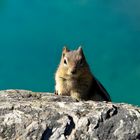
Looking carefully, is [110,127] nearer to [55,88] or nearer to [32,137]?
[32,137]

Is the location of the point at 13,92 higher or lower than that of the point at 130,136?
higher

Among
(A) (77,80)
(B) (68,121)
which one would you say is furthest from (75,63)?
(B) (68,121)

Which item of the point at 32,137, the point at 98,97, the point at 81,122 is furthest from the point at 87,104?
the point at 98,97

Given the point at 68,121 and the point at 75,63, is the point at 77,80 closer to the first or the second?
the point at 75,63

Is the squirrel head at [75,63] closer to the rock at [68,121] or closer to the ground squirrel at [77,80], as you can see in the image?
the ground squirrel at [77,80]

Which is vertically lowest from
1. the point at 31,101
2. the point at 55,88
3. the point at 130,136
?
the point at 130,136

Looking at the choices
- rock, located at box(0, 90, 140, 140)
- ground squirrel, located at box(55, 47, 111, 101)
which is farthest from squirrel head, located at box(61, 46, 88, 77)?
rock, located at box(0, 90, 140, 140)

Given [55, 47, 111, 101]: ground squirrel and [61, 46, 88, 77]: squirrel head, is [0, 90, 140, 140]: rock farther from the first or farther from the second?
[61, 46, 88, 77]: squirrel head
